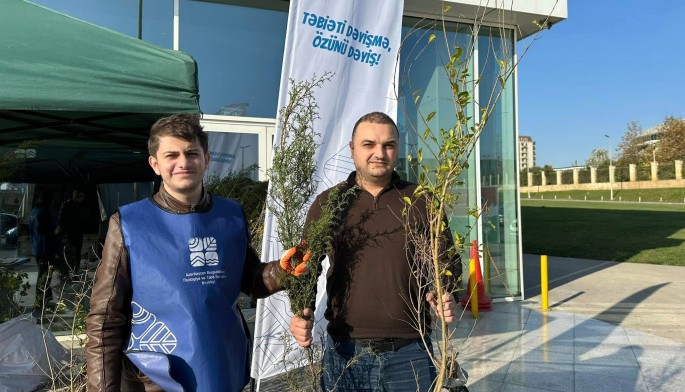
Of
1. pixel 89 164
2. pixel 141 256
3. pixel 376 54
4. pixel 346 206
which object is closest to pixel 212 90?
pixel 89 164

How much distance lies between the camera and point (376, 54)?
3816 mm

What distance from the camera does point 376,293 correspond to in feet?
6.73

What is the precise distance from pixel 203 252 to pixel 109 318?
0.35 m

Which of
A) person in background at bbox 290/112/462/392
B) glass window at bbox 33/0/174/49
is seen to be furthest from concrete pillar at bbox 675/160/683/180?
person in background at bbox 290/112/462/392

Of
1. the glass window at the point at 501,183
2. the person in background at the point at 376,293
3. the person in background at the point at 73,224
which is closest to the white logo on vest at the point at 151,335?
the person in background at the point at 376,293

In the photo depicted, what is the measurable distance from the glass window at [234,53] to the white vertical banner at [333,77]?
3.02 m

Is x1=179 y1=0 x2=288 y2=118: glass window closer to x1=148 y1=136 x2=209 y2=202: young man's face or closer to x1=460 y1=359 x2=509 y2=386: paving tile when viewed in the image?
x1=460 y1=359 x2=509 y2=386: paving tile

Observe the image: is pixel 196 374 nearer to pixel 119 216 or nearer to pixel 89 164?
pixel 119 216

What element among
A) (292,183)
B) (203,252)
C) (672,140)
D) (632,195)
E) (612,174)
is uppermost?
(672,140)

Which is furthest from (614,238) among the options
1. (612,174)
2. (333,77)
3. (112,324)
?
(612,174)

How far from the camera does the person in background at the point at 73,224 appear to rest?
5.96 m

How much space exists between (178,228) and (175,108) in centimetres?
137

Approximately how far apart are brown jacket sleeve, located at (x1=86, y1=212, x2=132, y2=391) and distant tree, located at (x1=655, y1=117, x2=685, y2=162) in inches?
2506

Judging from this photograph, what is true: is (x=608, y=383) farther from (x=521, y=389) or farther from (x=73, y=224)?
(x=73, y=224)
